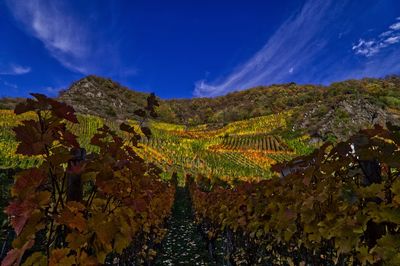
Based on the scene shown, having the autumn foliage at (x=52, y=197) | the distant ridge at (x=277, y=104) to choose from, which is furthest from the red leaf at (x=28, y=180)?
the distant ridge at (x=277, y=104)

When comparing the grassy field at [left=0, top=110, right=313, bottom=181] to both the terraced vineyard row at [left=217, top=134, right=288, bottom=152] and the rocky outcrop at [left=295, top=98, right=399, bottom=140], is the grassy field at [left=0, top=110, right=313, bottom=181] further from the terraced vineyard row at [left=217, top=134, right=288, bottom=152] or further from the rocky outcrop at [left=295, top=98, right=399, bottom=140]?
the rocky outcrop at [left=295, top=98, right=399, bottom=140]

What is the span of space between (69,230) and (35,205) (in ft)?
1.65

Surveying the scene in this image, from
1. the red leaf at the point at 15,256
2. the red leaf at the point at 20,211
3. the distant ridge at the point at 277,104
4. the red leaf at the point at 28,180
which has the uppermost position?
the distant ridge at the point at 277,104

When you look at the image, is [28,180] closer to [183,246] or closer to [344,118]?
[183,246]

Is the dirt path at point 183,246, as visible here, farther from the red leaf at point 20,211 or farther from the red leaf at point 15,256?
the red leaf at point 20,211

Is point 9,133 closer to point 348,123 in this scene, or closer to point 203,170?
point 203,170

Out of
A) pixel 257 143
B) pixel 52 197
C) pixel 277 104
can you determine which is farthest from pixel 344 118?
pixel 52 197

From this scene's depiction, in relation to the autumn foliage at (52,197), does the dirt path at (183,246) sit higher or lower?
lower

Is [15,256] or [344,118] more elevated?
[344,118]

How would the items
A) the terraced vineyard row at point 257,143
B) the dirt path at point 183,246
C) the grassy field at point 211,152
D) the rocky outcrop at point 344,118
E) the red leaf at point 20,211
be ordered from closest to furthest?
1. the red leaf at point 20,211
2. the dirt path at point 183,246
3. the grassy field at point 211,152
4. the terraced vineyard row at point 257,143
5. the rocky outcrop at point 344,118

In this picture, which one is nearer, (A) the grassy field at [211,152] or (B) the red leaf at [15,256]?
(B) the red leaf at [15,256]

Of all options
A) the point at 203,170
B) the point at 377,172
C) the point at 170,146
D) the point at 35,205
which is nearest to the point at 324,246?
the point at 377,172

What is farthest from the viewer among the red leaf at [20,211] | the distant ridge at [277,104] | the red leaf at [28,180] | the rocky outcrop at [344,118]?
the distant ridge at [277,104]

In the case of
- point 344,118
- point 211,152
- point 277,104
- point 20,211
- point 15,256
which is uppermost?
point 277,104
